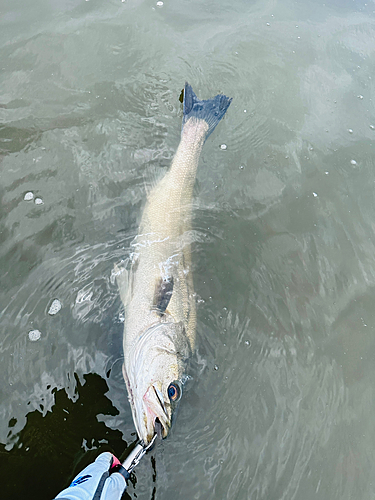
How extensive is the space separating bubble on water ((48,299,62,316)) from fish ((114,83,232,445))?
0.54m

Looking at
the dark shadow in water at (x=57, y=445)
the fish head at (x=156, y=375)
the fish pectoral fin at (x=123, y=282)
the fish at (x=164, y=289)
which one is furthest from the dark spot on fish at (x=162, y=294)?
the dark shadow in water at (x=57, y=445)

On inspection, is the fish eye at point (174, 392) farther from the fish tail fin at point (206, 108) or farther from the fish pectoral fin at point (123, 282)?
the fish tail fin at point (206, 108)

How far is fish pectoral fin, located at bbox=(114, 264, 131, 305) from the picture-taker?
2913 millimetres

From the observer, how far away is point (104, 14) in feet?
15.7

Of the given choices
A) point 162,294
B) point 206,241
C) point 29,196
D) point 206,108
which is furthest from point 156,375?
point 206,108

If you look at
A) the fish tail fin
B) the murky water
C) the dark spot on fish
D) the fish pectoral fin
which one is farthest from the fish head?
the fish tail fin

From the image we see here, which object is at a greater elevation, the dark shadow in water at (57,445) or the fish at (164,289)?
the fish at (164,289)

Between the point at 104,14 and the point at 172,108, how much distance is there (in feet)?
6.85

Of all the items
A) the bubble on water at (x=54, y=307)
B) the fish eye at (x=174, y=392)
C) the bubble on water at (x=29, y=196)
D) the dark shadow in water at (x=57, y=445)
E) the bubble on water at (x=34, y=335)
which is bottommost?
the dark shadow in water at (x=57, y=445)

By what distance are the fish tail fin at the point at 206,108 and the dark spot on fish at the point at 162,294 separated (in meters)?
1.88

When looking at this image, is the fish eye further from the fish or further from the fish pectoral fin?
the fish pectoral fin

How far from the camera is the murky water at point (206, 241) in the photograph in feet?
8.27

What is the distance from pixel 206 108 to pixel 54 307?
2.79 metres

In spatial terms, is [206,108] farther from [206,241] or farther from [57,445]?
[57,445]
